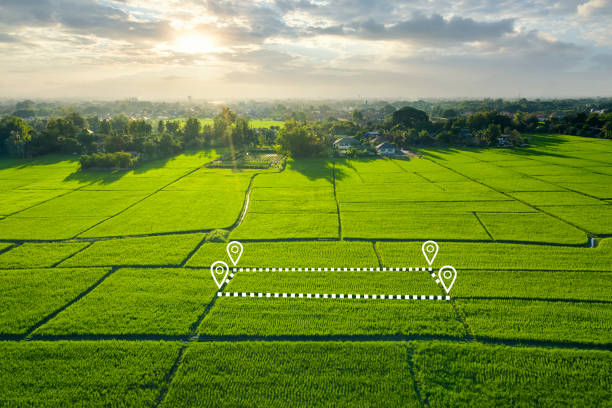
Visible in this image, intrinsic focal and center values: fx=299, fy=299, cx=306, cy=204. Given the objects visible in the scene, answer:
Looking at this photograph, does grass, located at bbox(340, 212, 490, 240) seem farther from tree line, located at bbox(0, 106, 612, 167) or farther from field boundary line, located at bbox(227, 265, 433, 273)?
tree line, located at bbox(0, 106, 612, 167)

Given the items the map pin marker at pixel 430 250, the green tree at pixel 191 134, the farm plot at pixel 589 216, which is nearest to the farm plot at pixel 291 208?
the map pin marker at pixel 430 250

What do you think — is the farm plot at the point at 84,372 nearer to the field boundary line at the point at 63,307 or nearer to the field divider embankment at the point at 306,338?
the field divider embankment at the point at 306,338

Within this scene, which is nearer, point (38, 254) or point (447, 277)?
point (447, 277)

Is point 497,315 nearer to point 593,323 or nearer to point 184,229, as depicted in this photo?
point 593,323

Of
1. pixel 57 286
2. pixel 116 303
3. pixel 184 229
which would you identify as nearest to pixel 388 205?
pixel 184 229

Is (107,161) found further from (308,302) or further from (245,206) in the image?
(308,302)

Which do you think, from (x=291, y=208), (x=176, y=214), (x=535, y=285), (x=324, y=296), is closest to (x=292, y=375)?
(x=324, y=296)
